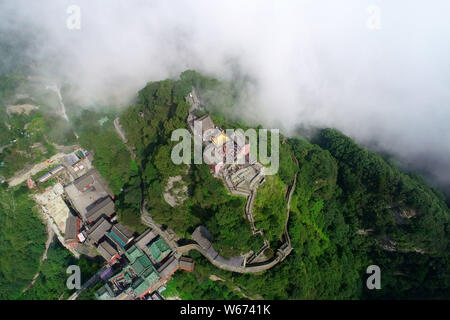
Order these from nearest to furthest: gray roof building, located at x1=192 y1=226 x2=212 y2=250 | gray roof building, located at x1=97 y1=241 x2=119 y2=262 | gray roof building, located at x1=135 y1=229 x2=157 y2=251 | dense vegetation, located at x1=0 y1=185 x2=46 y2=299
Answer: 1. gray roof building, located at x1=192 y1=226 x2=212 y2=250
2. gray roof building, located at x1=135 y1=229 x2=157 y2=251
3. gray roof building, located at x1=97 y1=241 x2=119 y2=262
4. dense vegetation, located at x1=0 y1=185 x2=46 y2=299

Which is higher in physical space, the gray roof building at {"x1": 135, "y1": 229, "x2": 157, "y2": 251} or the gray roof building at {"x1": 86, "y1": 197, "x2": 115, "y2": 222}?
the gray roof building at {"x1": 86, "y1": 197, "x2": 115, "y2": 222}

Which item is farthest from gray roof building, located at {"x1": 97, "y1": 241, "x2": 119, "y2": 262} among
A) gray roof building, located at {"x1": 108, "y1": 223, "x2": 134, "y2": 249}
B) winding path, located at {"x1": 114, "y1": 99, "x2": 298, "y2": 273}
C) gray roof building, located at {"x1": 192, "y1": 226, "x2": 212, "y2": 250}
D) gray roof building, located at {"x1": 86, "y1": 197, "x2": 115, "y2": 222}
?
gray roof building, located at {"x1": 192, "y1": 226, "x2": 212, "y2": 250}

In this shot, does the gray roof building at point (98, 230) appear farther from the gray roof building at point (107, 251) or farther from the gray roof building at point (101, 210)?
the gray roof building at point (101, 210)

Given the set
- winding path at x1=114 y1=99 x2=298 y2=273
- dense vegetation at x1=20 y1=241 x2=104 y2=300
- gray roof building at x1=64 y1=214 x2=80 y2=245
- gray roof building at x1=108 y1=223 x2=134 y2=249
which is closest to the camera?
winding path at x1=114 y1=99 x2=298 y2=273

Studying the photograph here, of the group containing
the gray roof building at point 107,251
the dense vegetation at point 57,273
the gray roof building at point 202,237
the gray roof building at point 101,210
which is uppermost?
the gray roof building at point 101,210

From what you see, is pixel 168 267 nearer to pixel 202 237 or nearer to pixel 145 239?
pixel 145 239

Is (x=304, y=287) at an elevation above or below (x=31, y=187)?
below

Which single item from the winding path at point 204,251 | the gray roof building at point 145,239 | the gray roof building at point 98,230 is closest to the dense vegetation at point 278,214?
the winding path at point 204,251

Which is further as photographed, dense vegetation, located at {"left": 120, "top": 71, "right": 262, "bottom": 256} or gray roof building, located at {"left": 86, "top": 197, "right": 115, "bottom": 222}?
gray roof building, located at {"left": 86, "top": 197, "right": 115, "bottom": 222}

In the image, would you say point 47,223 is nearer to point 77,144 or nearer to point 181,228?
point 77,144

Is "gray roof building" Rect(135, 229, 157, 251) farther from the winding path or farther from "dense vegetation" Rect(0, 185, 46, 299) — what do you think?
"dense vegetation" Rect(0, 185, 46, 299)
